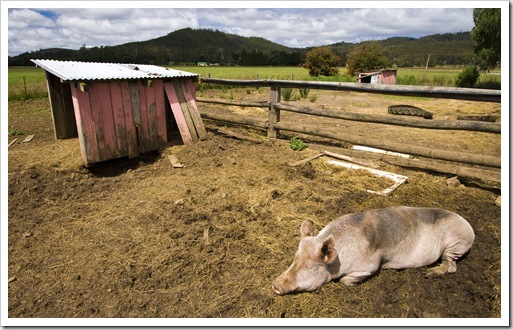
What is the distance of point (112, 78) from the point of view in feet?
18.7

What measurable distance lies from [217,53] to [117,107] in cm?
8947

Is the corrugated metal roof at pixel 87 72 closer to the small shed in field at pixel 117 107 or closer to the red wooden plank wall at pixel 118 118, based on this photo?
the small shed in field at pixel 117 107

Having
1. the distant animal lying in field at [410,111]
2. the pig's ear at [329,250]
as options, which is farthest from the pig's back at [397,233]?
the distant animal lying in field at [410,111]

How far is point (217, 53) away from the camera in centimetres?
8969

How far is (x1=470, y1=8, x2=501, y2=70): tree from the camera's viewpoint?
1869 cm

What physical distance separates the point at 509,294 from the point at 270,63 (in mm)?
88239

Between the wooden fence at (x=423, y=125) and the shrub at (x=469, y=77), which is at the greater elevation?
the shrub at (x=469, y=77)

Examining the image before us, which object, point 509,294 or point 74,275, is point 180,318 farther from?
point 509,294

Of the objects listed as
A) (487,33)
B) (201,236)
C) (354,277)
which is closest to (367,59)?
(487,33)

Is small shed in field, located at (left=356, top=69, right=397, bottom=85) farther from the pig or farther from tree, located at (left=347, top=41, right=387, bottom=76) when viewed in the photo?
the pig

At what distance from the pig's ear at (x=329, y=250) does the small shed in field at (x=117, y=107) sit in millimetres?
4740

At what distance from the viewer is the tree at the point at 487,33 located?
1869cm

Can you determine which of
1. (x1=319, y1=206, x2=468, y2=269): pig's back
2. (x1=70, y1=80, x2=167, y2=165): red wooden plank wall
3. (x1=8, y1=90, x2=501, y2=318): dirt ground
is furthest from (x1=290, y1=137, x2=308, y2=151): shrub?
(x1=319, y1=206, x2=468, y2=269): pig's back

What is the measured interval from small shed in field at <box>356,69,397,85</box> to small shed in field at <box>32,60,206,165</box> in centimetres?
2162
